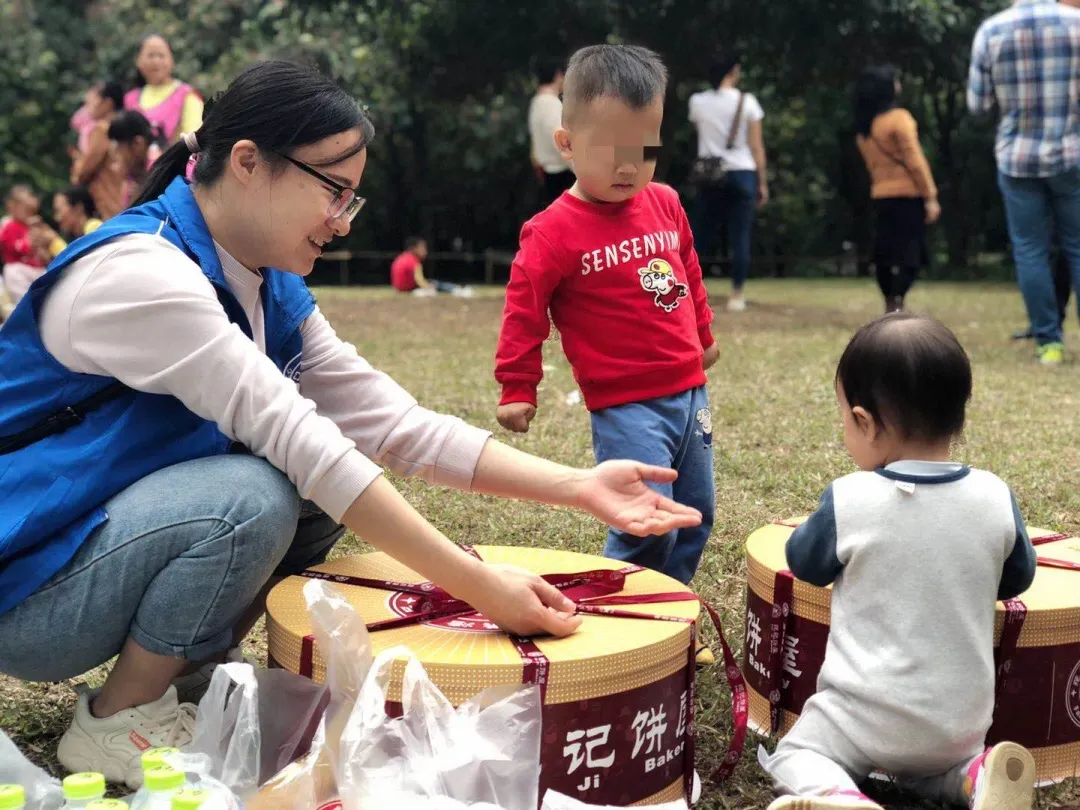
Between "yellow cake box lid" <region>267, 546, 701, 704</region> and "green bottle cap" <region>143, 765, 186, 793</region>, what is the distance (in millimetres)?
290

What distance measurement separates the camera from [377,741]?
164 centimetres

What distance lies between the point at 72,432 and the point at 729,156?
693 cm

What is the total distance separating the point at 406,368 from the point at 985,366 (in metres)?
2.88

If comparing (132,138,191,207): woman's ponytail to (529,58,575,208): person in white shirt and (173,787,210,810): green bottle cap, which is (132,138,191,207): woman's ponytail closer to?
(173,787,210,810): green bottle cap

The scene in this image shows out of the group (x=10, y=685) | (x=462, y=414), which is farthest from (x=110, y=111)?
(x=10, y=685)

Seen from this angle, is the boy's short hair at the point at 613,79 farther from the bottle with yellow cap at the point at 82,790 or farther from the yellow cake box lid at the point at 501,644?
the bottle with yellow cap at the point at 82,790

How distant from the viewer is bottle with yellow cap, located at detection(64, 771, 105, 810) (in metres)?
1.47

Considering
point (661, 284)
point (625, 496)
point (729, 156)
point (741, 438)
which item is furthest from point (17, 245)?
point (625, 496)

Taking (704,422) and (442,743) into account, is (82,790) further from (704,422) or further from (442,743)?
(704,422)

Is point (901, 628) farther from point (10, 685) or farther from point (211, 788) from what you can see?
point (10, 685)

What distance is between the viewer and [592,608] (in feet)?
6.31

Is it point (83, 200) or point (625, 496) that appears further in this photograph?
point (83, 200)

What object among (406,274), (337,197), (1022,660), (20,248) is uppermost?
(337,197)

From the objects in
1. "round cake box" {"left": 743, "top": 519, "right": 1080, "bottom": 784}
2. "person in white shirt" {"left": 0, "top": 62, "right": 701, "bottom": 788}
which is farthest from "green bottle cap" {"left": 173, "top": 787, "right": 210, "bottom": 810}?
"round cake box" {"left": 743, "top": 519, "right": 1080, "bottom": 784}
